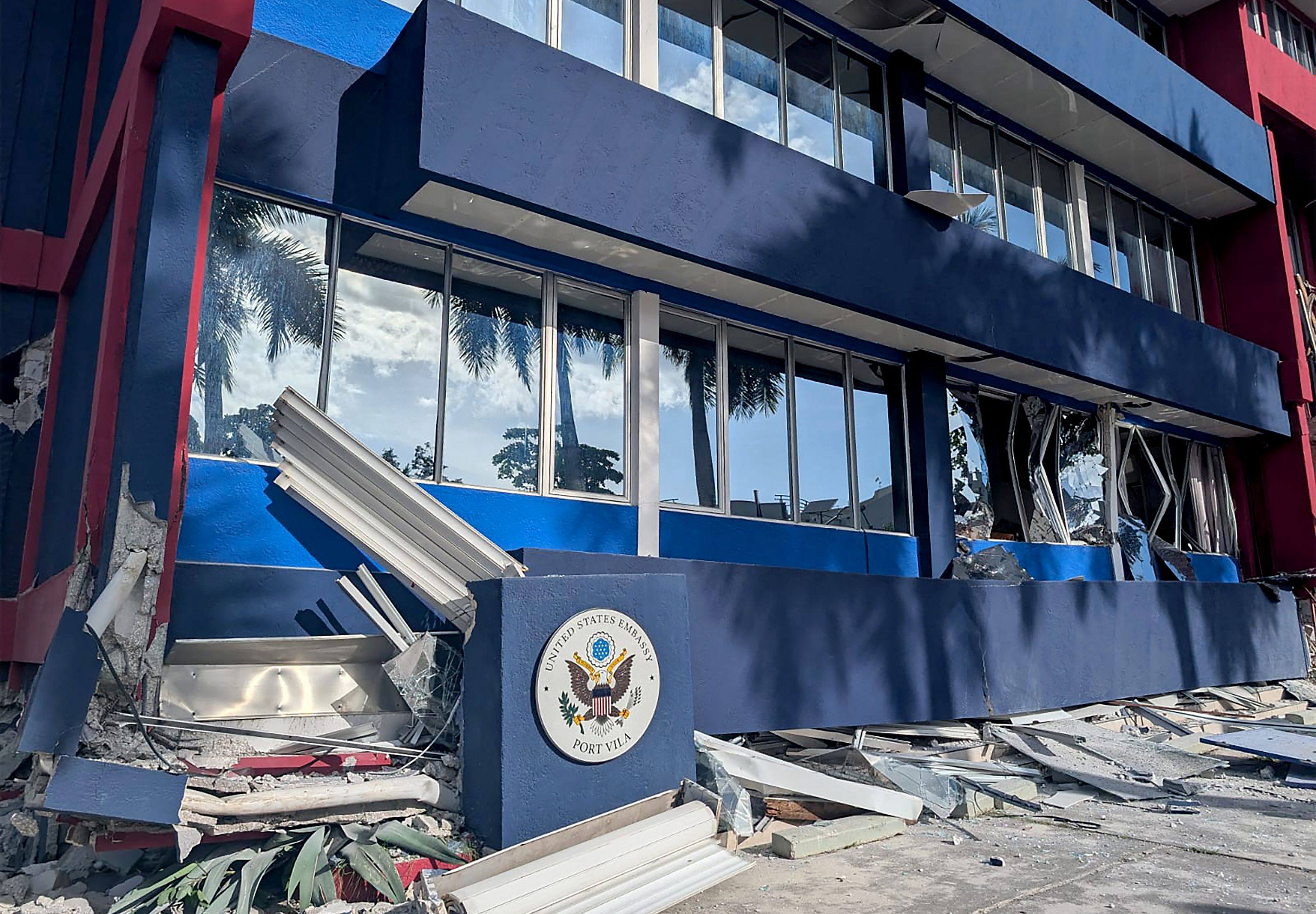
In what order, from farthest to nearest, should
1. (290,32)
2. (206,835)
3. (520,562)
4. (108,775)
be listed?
1. (290,32)
2. (520,562)
3. (206,835)
4. (108,775)

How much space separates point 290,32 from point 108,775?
5.47 meters

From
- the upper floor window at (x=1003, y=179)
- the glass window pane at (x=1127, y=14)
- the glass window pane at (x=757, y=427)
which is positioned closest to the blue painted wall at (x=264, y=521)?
the glass window pane at (x=757, y=427)

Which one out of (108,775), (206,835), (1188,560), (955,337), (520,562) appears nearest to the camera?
(108,775)

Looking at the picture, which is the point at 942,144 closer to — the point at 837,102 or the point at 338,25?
the point at 837,102

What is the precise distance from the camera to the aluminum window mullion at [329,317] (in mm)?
6746

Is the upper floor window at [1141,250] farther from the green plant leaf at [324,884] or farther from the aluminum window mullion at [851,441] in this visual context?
the green plant leaf at [324,884]

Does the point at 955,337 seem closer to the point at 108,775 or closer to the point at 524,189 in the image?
the point at 524,189

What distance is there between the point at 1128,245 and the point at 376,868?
14.4m

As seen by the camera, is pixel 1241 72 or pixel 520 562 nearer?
pixel 520 562

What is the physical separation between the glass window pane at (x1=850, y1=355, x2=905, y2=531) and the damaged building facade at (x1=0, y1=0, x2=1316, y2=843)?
40mm

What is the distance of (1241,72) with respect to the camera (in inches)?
601

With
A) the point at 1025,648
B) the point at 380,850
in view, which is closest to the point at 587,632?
the point at 380,850

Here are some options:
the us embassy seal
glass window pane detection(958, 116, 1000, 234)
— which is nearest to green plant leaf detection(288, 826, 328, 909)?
the us embassy seal

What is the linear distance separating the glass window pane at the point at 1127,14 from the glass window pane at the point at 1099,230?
3090 millimetres
